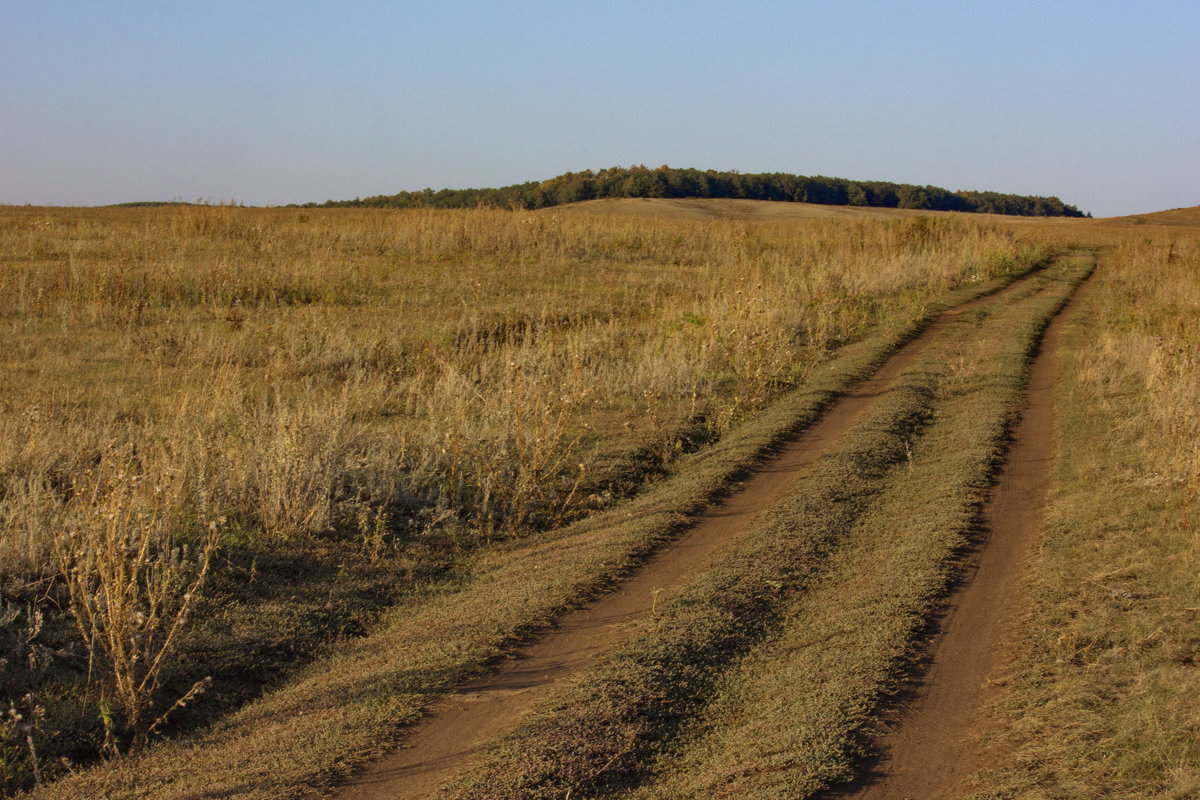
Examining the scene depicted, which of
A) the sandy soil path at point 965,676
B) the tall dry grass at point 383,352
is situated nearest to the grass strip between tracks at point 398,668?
the tall dry grass at point 383,352

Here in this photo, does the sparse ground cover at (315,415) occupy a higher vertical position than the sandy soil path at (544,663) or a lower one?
higher

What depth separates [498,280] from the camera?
18.0 m

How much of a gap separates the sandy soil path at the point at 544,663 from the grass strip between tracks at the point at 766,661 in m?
0.14

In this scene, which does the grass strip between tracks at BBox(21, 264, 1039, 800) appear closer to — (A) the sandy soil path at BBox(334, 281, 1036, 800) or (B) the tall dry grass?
(A) the sandy soil path at BBox(334, 281, 1036, 800)

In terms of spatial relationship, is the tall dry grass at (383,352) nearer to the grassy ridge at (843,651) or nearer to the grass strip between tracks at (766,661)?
the grass strip between tracks at (766,661)

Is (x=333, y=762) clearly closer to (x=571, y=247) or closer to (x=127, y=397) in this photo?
(x=127, y=397)

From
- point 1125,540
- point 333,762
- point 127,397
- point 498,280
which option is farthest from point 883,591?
point 498,280

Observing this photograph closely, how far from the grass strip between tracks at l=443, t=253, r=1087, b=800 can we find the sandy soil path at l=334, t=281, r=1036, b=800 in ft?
0.46

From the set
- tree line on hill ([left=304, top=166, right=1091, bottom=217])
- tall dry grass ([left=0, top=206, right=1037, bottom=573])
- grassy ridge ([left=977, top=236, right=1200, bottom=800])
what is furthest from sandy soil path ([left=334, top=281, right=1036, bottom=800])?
tree line on hill ([left=304, top=166, right=1091, bottom=217])

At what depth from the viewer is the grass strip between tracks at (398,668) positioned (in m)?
3.55

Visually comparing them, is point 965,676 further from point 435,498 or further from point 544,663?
point 435,498

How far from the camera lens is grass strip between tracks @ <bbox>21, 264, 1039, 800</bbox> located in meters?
3.55

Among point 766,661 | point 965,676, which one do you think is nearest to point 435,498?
point 766,661

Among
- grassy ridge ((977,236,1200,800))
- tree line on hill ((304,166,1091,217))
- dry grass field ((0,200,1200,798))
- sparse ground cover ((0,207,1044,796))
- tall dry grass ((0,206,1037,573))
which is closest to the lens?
grassy ridge ((977,236,1200,800))
